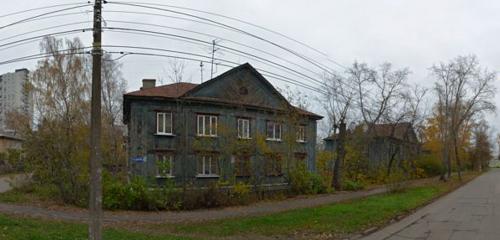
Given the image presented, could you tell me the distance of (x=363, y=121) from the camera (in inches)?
2042

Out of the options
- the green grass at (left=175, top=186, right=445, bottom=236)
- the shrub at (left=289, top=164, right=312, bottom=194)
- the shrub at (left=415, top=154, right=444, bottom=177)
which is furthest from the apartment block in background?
the shrub at (left=415, top=154, right=444, bottom=177)

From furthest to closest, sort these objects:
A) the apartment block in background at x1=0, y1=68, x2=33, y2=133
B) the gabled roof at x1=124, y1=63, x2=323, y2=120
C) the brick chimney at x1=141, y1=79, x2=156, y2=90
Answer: the apartment block in background at x1=0, y1=68, x2=33, y2=133
the brick chimney at x1=141, y1=79, x2=156, y2=90
the gabled roof at x1=124, y1=63, x2=323, y2=120

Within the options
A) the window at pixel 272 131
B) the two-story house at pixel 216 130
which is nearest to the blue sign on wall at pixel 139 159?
the two-story house at pixel 216 130

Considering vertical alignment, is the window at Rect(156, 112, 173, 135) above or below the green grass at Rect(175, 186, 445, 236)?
above

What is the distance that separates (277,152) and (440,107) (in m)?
31.2

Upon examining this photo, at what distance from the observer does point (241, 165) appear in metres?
28.7

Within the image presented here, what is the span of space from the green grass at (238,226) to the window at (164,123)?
47.0 ft

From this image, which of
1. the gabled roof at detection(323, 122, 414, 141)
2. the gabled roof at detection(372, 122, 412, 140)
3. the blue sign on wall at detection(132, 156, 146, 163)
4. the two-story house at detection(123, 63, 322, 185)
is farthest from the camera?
the gabled roof at detection(372, 122, 412, 140)

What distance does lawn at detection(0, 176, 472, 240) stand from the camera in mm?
13344

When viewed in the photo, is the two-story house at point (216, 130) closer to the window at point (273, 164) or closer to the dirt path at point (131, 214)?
the window at point (273, 164)

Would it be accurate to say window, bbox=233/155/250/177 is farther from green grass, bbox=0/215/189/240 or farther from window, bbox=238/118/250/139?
green grass, bbox=0/215/189/240

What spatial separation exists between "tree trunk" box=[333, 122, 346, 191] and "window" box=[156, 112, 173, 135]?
13.1m

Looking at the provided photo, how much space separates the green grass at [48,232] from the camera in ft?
40.0

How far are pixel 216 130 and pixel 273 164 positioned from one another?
13.2ft
